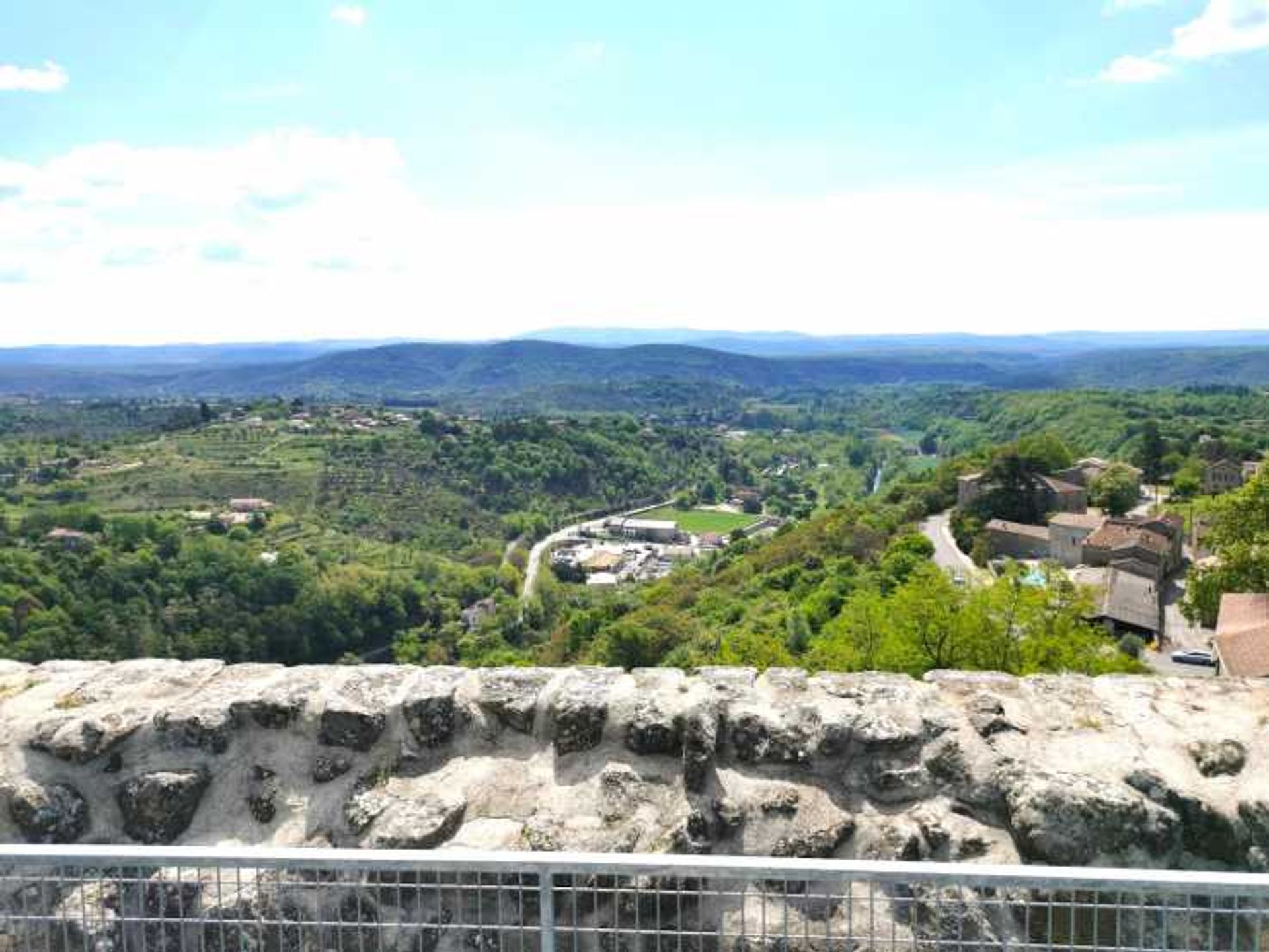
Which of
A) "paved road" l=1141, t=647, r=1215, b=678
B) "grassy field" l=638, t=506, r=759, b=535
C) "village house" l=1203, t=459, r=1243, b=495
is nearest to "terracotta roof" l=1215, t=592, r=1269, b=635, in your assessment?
"paved road" l=1141, t=647, r=1215, b=678

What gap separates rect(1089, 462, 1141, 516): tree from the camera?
208 ft

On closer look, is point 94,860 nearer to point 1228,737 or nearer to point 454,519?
point 1228,737

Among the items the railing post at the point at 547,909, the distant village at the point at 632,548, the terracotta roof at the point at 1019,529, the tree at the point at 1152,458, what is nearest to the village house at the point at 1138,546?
the terracotta roof at the point at 1019,529

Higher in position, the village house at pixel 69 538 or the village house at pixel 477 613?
the village house at pixel 69 538

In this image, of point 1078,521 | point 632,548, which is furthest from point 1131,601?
point 632,548

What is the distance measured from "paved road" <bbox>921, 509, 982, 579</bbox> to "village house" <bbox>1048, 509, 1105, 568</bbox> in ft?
17.4

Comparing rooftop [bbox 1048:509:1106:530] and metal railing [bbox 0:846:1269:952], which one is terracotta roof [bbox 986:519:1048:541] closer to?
rooftop [bbox 1048:509:1106:530]

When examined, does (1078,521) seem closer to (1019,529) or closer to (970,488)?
(1019,529)

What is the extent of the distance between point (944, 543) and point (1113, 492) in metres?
16.1

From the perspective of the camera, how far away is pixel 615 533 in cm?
11312

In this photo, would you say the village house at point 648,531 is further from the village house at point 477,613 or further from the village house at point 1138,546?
the village house at point 1138,546

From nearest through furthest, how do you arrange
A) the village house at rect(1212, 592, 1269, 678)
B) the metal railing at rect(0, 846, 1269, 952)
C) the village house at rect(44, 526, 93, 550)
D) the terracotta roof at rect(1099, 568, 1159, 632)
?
the metal railing at rect(0, 846, 1269, 952)
the village house at rect(1212, 592, 1269, 678)
the terracotta roof at rect(1099, 568, 1159, 632)
the village house at rect(44, 526, 93, 550)

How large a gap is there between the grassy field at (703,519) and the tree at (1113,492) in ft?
169

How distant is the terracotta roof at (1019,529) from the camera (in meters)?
54.1
